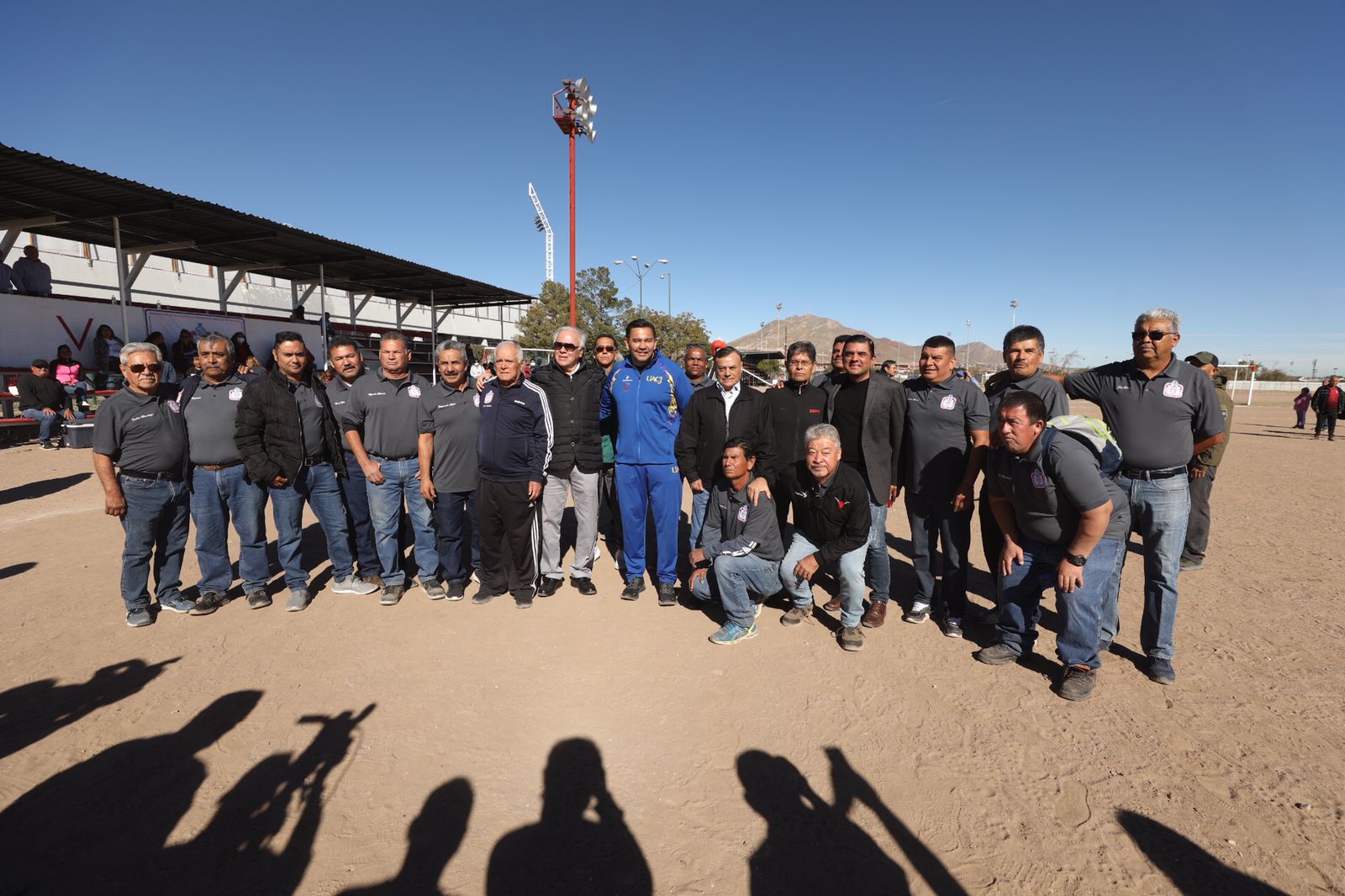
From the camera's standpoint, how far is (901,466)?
14.4 ft

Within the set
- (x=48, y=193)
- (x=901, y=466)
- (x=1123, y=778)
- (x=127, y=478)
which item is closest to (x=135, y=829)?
(x=127, y=478)

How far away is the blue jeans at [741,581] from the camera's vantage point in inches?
161

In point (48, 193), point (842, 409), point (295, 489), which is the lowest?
point (295, 489)

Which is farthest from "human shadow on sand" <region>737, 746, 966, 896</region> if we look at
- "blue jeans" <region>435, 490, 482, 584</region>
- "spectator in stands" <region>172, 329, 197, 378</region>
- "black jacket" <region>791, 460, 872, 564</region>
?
"spectator in stands" <region>172, 329, 197, 378</region>

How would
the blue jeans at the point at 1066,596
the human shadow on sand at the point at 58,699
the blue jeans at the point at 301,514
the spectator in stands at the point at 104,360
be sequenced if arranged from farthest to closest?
1. the spectator in stands at the point at 104,360
2. the blue jeans at the point at 301,514
3. the blue jeans at the point at 1066,596
4. the human shadow on sand at the point at 58,699

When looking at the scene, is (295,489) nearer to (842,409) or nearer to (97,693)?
(97,693)

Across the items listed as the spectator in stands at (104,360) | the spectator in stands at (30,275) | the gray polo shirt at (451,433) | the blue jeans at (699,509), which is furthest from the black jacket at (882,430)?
the spectator in stands at (30,275)

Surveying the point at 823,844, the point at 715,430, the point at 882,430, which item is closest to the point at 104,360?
the point at 715,430

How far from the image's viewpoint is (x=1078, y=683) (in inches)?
132

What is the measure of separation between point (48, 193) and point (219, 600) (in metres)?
11.6

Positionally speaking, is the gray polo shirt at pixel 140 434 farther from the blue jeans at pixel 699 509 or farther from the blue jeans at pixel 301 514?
the blue jeans at pixel 699 509

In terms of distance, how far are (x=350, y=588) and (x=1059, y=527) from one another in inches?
209

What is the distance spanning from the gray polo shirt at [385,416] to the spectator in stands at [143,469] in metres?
1.14

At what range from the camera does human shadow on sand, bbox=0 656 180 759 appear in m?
2.95
